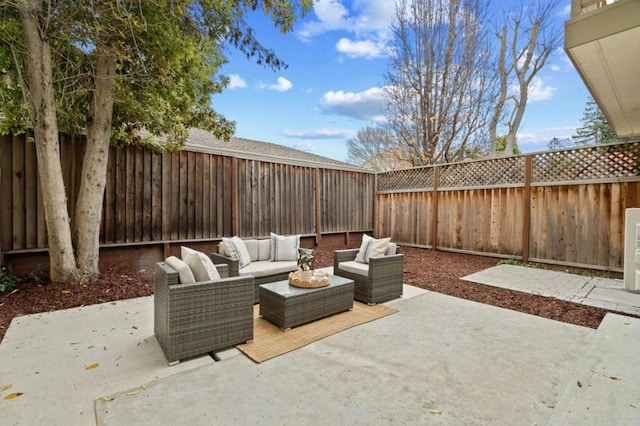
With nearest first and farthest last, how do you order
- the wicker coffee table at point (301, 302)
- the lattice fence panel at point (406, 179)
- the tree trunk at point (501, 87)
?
1. the wicker coffee table at point (301, 302)
2. the lattice fence panel at point (406, 179)
3. the tree trunk at point (501, 87)

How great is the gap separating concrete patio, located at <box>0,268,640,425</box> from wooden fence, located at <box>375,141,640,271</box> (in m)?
2.76

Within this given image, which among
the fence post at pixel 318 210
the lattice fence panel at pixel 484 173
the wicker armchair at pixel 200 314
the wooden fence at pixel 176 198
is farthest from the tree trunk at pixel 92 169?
the lattice fence panel at pixel 484 173

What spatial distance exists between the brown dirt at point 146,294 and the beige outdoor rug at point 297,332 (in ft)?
5.10

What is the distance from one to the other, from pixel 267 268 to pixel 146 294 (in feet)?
5.77

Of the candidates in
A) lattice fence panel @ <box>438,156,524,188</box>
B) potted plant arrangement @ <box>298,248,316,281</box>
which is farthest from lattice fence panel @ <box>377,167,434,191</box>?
potted plant arrangement @ <box>298,248,316,281</box>

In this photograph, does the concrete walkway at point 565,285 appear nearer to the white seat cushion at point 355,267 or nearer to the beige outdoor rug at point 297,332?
the white seat cushion at point 355,267

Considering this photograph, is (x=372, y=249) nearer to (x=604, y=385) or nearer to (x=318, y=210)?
(x=604, y=385)

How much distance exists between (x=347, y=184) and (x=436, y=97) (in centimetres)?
395

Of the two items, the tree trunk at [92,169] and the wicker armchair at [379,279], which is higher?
the tree trunk at [92,169]

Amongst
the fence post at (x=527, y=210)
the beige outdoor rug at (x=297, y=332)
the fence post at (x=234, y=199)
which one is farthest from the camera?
the fence post at (x=234, y=199)

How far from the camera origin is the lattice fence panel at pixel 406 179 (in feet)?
25.5

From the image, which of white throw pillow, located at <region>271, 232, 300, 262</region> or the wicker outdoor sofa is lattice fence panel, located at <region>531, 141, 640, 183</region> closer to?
white throw pillow, located at <region>271, 232, 300, 262</region>

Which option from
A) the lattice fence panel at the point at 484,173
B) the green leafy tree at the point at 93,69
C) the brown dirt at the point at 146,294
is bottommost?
the brown dirt at the point at 146,294

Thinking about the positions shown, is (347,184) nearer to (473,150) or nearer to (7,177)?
(473,150)
